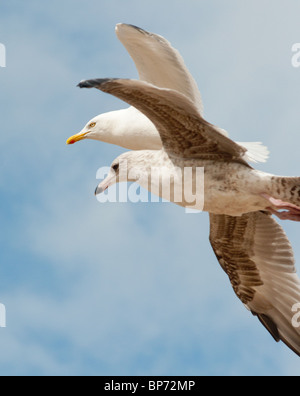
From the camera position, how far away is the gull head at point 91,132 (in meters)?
12.1

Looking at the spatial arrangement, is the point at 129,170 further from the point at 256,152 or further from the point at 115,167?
the point at 256,152

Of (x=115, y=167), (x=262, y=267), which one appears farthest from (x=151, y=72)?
(x=262, y=267)

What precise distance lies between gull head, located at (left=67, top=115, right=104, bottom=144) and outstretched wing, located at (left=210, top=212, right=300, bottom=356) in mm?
3252

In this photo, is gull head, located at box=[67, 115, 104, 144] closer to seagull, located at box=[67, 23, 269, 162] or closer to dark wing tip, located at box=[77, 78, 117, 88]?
seagull, located at box=[67, 23, 269, 162]

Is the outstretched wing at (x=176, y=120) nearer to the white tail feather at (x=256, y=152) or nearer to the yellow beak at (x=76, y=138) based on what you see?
the white tail feather at (x=256, y=152)

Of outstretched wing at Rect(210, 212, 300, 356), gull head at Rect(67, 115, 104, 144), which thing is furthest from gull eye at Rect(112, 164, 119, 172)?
gull head at Rect(67, 115, 104, 144)

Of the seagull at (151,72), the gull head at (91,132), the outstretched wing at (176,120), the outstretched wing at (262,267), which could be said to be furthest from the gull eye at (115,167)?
the gull head at (91,132)

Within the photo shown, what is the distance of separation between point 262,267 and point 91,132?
3.79 m

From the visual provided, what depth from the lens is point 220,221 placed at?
927cm

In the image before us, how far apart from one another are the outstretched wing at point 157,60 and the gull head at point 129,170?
2.94 metres

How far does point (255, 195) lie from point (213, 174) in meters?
0.44

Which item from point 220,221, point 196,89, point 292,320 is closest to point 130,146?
point 196,89

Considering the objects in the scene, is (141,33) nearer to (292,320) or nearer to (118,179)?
(118,179)

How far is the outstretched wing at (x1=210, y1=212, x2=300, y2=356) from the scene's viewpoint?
930 cm
